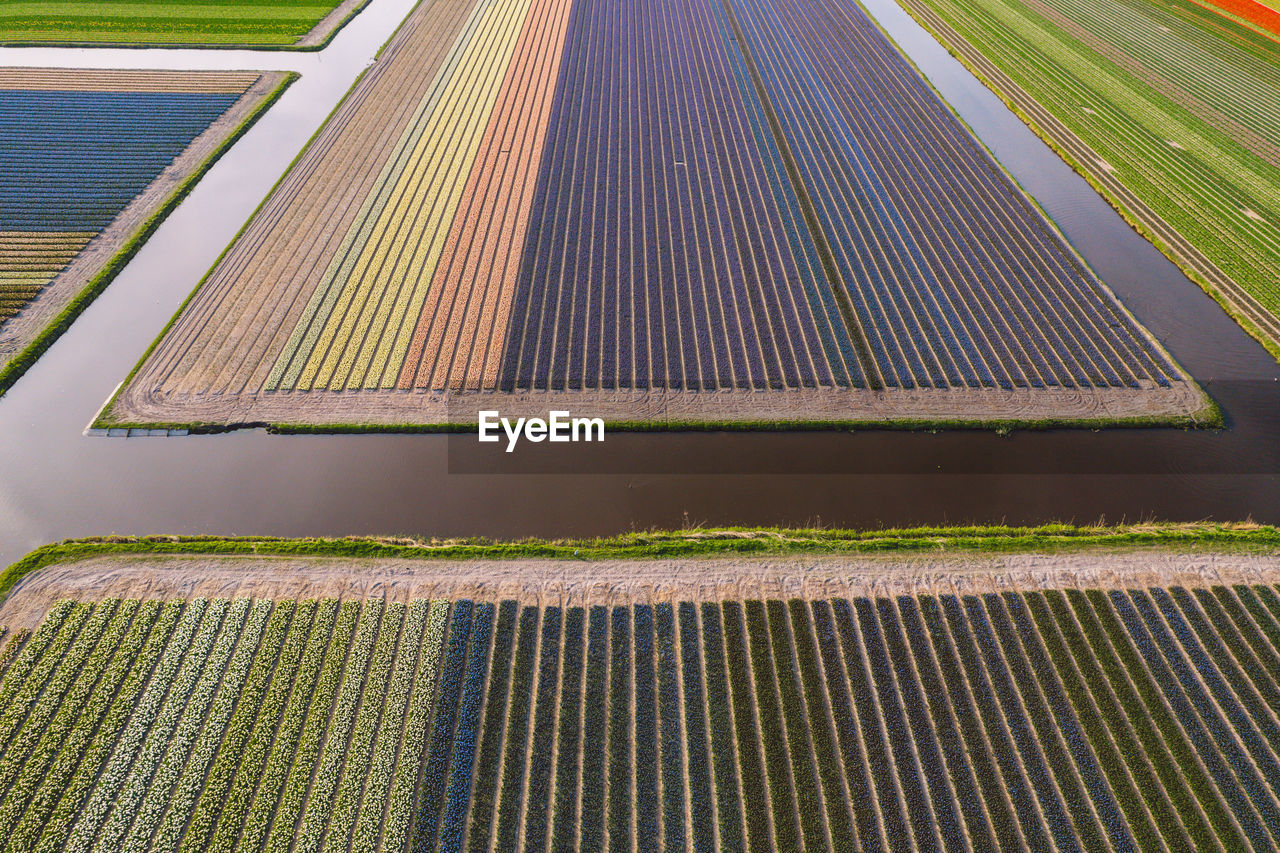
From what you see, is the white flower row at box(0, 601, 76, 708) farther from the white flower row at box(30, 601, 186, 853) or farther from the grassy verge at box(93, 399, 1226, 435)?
the grassy verge at box(93, 399, 1226, 435)

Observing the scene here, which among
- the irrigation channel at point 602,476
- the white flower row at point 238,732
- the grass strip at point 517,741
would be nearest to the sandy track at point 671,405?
the irrigation channel at point 602,476

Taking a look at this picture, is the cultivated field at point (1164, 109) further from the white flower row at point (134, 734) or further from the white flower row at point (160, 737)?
the white flower row at point (134, 734)

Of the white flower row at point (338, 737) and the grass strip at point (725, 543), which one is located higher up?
the grass strip at point (725, 543)

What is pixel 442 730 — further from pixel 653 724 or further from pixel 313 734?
pixel 653 724

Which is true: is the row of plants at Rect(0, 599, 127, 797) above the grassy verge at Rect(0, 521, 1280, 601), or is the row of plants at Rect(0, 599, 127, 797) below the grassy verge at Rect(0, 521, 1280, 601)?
below

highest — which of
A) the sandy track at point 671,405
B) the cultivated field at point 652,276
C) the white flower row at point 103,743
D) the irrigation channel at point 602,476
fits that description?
the cultivated field at point 652,276

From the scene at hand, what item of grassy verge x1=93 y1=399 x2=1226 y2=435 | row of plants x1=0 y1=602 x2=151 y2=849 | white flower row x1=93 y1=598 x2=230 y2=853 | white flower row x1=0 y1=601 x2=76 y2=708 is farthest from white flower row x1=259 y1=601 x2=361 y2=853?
white flower row x1=0 y1=601 x2=76 y2=708

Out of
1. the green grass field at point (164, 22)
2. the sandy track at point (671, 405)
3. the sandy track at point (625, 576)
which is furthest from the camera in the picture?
the green grass field at point (164, 22)

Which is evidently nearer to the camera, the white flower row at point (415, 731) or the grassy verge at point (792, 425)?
the white flower row at point (415, 731)
